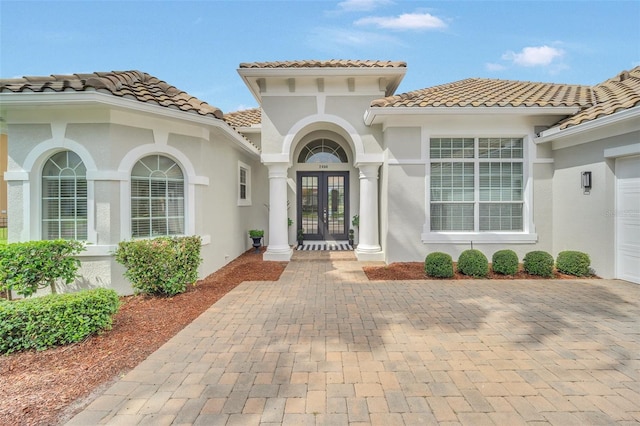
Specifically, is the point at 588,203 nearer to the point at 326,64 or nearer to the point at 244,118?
the point at 326,64

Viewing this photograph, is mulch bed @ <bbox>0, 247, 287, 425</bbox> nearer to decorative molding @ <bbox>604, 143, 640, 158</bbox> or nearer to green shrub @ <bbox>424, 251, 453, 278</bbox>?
green shrub @ <bbox>424, 251, 453, 278</bbox>

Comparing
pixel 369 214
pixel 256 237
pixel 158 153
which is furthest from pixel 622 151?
pixel 256 237

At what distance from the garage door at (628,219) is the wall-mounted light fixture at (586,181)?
1.58 feet

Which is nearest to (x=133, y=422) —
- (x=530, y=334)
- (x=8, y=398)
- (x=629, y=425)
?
(x=8, y=398)

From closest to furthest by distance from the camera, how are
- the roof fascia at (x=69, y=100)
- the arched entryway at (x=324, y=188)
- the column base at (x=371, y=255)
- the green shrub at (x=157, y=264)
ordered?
the roof fascia at (x=69, y=100) → the green shrub at (x=157, y=264) → the column base at (x=371, y=255) → the arched entryway at (x=324, y=188)

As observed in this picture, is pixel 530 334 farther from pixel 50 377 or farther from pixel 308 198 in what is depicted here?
pixel 308 198

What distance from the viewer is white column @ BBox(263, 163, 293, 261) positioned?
9.17 m

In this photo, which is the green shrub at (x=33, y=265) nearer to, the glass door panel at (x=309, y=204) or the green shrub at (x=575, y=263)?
the glass door panel at (x=309, y=204)

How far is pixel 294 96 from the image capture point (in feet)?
29.7

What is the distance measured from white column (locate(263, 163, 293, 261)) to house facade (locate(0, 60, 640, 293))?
0.12ft

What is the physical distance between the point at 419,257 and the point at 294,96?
5776 mm

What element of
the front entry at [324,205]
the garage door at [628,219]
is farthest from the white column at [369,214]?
the garage door at [628,219]

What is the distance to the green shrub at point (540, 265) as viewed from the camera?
6922 millimetres

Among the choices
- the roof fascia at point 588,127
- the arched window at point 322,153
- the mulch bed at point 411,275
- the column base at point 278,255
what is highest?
the arched window at point 322,153
